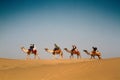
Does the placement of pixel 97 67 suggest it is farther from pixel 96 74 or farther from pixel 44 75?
pixel 44 75

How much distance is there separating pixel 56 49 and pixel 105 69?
17.4 meters

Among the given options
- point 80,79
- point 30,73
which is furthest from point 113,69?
point 30,73

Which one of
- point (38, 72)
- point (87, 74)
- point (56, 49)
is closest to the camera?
point (87, 74)

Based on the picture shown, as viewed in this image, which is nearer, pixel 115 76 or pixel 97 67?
pixel 115 76

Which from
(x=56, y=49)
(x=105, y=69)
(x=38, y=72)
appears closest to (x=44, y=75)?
(x=38, y=72)

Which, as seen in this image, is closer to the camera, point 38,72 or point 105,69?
point 105,69

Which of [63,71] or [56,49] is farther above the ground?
[56,49]

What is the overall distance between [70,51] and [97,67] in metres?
18.5

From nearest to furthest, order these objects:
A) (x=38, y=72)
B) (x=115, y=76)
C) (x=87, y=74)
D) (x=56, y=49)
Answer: (x=115, y=76) < (x=87, y=74) < (x=38, y=72) < (x=56, y=49)

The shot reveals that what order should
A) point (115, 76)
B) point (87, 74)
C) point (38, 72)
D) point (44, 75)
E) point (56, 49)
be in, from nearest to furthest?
1. point (115, 76)
2. point (87, 74)
3. point (44, 75)
4. point (38, 72)
5. point (56, 49)

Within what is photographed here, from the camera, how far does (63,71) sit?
423 inches

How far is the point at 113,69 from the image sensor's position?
10.4 m

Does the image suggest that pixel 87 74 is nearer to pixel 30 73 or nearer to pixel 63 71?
pixel 63 71

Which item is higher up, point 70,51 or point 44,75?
point 70,51
